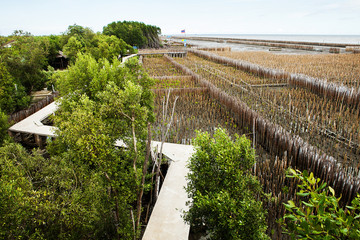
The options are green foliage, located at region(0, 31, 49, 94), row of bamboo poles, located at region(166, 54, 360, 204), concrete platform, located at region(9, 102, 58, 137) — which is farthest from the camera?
green foliage, located at region(0, 31, 49, 94)

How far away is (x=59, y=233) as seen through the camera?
3.20m

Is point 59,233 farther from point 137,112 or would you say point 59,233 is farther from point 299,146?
point 299,146

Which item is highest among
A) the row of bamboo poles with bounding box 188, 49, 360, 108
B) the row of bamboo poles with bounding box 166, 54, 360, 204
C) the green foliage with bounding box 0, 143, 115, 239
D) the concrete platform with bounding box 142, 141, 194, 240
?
the row of bamboo poles with bounding box 188, 49, 360, 108

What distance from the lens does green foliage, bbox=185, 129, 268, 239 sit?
2859 mm

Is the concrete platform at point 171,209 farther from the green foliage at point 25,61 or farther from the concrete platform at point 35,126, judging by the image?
the green foliage at point 25,61

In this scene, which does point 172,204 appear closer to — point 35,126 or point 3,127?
point 35,126

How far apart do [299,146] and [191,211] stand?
4.75m

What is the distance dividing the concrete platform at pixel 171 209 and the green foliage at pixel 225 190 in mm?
463

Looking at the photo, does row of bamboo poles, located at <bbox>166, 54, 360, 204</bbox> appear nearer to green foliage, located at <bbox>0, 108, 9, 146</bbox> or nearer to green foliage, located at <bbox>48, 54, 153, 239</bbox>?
green foliage, located at <bbox>48, 54, 153, 239</bbox>

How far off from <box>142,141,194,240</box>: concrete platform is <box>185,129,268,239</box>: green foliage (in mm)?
463

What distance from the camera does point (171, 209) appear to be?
4828 millimetres

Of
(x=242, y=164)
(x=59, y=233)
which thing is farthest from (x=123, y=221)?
(x=242, y=164)

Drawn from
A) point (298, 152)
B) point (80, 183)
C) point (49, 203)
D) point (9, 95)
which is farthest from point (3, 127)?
point (298, 152)

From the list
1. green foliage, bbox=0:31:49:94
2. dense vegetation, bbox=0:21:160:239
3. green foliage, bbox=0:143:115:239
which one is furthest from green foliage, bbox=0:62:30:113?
green foliage, bbox=0:143:115:239
